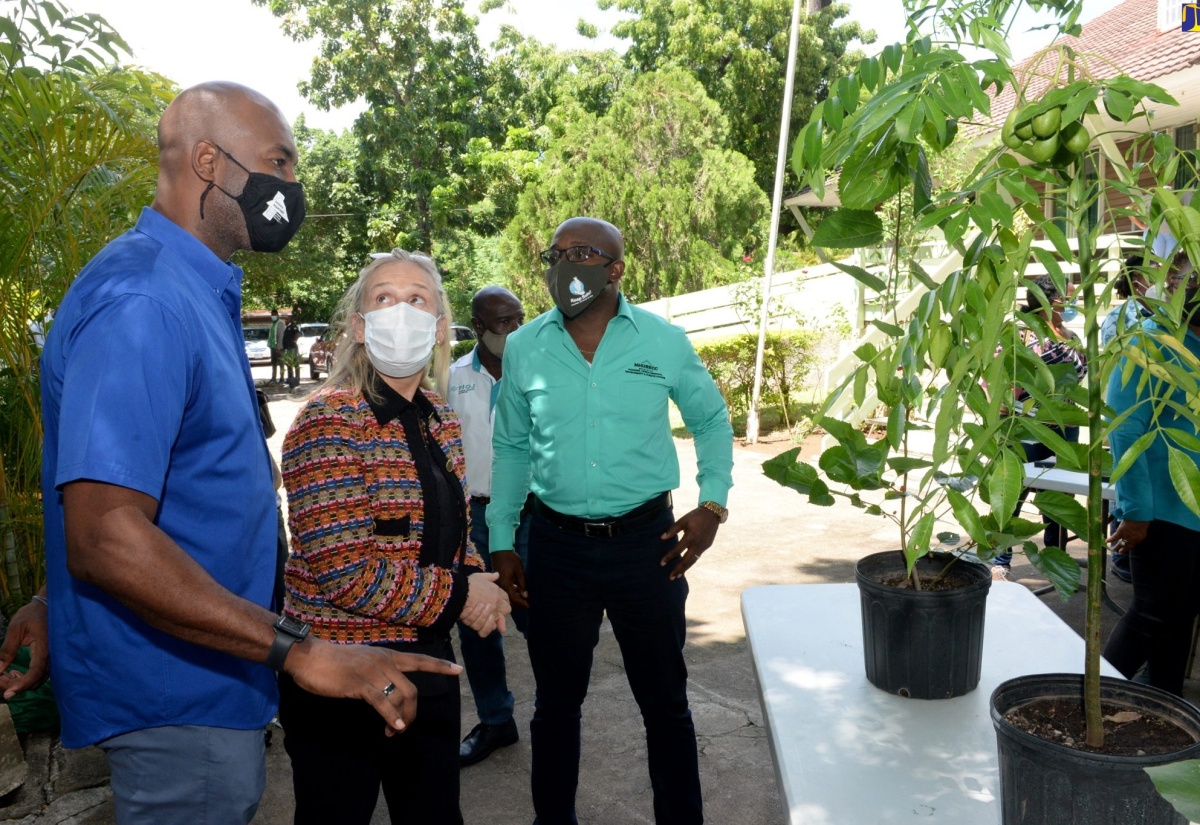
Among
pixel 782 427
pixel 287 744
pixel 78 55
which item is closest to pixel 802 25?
pixel 782 427

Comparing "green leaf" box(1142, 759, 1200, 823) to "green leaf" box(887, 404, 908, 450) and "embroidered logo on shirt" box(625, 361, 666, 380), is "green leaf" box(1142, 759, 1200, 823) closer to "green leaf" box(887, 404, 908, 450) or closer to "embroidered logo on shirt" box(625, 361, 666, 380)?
"green leaf" box(887, 404, 908, 450)

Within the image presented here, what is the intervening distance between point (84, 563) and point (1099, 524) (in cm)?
160

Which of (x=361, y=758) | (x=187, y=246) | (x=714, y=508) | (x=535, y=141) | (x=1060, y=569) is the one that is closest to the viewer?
(x=1060, y=569)

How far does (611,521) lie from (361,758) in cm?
110

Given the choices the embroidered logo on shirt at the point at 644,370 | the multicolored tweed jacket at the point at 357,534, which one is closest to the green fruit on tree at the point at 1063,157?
the multicolored tweed jacket at the point at 357,534

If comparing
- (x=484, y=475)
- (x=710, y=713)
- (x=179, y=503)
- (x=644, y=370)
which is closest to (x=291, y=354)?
(x=484, y=475)

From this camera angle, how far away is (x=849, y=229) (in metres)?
1.54

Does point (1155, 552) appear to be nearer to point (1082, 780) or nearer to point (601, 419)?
point (601, 419)

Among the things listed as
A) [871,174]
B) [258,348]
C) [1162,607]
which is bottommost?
[1162,607]

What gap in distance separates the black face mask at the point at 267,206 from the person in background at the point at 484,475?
1.97 meters

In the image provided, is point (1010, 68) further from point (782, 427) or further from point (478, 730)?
point (782, 427)

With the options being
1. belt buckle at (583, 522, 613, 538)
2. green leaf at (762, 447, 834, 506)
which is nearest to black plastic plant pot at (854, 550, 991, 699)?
green leaf at (762, 447, 834, 506)

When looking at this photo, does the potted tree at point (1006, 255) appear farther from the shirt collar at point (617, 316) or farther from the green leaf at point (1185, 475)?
the shirt collar at point (617, 316)

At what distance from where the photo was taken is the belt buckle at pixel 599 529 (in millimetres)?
3156
